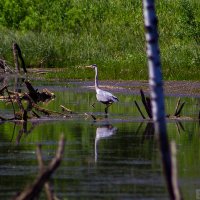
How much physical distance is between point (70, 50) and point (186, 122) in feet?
69.4

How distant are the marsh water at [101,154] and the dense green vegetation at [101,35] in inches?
411

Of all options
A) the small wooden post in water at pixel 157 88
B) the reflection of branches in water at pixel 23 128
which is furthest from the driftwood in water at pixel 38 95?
the small wooden post in water at pixel 157 88

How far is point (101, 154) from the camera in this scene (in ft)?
49.1

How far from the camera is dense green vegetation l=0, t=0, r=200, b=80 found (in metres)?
34.3

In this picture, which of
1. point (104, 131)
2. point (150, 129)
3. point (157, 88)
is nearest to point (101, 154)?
point (104, 131)

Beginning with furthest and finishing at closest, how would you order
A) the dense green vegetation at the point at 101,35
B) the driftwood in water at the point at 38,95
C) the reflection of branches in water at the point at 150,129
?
the dense green vegetation at the point at 101,35 < the driftwood in water at the point at 38,95 < the reflection of branches in water at the point at 150,129

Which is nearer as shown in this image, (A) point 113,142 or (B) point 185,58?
(A) point 113,142

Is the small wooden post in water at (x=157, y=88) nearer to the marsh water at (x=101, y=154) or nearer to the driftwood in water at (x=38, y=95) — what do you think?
the marsh water at (x=101, y=154)

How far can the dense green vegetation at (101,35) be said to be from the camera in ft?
113

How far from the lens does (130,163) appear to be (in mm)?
13945

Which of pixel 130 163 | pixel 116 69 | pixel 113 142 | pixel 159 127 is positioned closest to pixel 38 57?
pixel 116 69

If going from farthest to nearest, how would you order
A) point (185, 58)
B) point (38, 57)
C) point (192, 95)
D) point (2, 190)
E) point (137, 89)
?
point (38, 57) → point (185, 58) → point (137, 89) → point (192, 95) → point (2, 190)

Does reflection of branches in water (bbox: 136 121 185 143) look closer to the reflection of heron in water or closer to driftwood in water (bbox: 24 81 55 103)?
the reflection of heron in water

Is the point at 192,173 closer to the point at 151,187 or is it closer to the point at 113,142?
the point at 151,187
